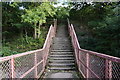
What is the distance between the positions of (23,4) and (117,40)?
6.97 metres

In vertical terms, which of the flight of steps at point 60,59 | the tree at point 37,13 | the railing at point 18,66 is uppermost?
the tree at point 37,13

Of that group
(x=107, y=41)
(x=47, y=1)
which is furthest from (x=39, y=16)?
(x=107, y=41)

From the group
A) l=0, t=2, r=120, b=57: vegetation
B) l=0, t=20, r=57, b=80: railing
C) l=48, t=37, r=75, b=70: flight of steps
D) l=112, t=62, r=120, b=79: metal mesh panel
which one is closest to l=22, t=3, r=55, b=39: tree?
l=0, t=2, r=120, b=57: vegetation

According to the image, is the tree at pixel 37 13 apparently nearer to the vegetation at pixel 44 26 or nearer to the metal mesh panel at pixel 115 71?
the vegetation at pixel 44 26

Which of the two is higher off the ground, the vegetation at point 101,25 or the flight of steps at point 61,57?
the vegetation at point 101,25

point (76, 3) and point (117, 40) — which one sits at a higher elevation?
point (76, 3)

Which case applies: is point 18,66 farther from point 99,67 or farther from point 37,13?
point 37,13

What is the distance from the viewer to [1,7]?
937cm

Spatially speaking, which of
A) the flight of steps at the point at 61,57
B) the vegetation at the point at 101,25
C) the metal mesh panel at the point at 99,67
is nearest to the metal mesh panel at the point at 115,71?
the metal mesh panel at the point at 99,67

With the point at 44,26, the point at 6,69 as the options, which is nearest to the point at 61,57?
the point at 6,69

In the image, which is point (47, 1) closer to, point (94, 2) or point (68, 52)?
point (68, 52)

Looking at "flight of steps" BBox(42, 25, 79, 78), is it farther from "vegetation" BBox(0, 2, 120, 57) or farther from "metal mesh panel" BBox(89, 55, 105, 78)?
"metal mesh panel" BBox(89, 55, 105, 78)

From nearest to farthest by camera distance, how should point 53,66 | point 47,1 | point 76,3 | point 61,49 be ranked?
point 53,66 → point 61,49 → point 47,1 → point 76,3

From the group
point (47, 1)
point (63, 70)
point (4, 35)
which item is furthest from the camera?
point (4, 35)
